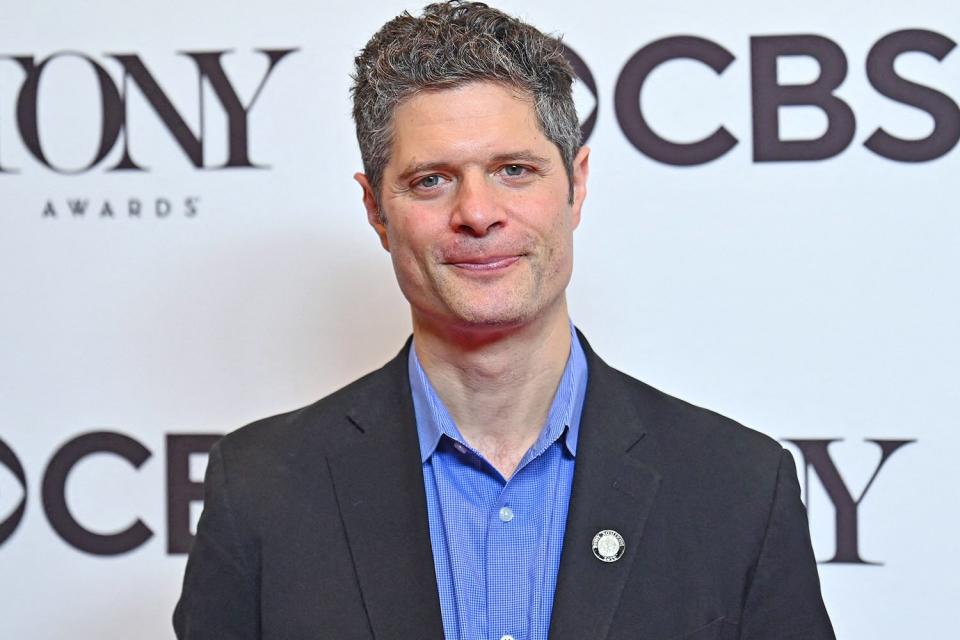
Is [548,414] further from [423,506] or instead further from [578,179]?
[578,179]

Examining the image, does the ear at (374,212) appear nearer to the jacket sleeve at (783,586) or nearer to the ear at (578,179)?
the ear at (578,179)

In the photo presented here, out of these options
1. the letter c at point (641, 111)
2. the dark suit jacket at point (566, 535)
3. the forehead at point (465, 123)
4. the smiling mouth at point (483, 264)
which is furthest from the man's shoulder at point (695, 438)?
the letter c at point (641, 111)

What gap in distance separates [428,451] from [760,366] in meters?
0.82

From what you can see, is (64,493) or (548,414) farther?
(64,493)

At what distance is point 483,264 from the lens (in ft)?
4.73

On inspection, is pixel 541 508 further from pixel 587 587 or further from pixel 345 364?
pixel 345 364

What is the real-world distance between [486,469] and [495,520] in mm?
71

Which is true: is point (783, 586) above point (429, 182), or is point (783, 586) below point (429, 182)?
below

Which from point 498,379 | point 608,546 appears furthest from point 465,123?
point 608,546

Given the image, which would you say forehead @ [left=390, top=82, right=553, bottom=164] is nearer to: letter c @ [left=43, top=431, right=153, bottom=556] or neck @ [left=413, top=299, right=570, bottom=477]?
neck @ [left=413, top=299, right=570, bottom=477]

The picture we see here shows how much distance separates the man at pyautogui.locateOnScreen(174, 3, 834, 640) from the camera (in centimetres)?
143

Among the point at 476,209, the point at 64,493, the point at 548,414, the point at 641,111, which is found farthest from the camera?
the point at 64,493

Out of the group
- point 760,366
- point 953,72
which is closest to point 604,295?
point 760,366

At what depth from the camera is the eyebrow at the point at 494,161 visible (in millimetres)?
1451
